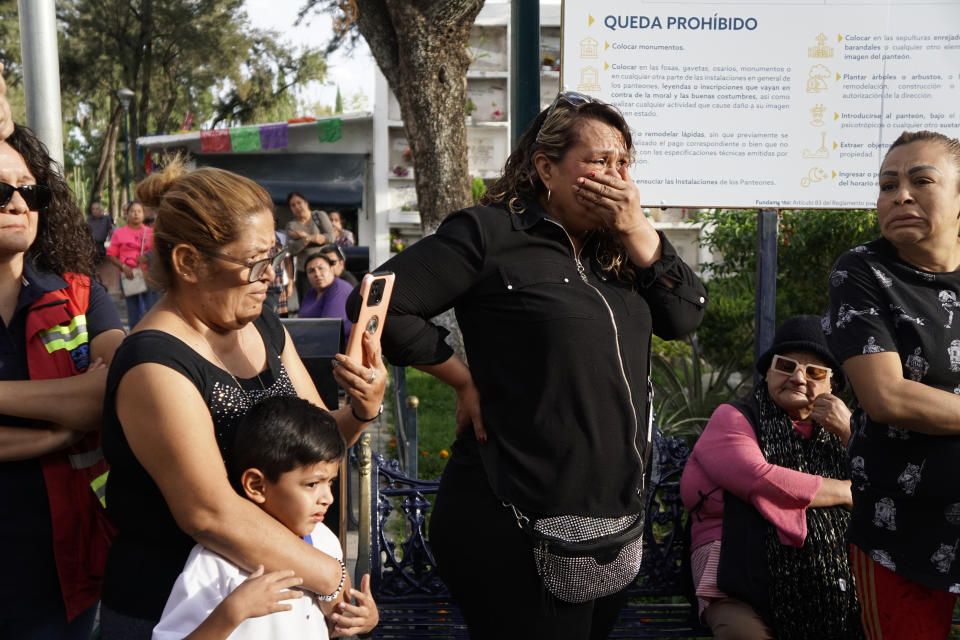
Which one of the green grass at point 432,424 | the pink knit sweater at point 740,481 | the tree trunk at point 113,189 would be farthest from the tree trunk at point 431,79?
the tree trunk at point 113,189

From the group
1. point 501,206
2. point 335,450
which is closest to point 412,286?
point 501,206

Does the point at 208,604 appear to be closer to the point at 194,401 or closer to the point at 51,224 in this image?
the point at 194,401

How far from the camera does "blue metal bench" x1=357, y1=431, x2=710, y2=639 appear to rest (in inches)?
134

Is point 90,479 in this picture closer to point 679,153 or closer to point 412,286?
point 412,286

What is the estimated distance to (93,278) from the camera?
248 cm

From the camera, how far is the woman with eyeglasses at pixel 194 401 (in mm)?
1813

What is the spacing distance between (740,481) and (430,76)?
645 centimetres

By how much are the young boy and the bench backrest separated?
4.34 feet

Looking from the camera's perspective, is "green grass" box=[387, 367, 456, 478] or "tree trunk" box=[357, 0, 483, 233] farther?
"tree trunk" box=[357, 0, 483, 233]

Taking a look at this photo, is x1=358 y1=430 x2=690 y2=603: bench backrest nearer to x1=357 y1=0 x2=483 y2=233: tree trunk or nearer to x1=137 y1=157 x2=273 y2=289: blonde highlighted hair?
x1=137 y1=157 x2=273 y2=289: blonde highlighted hair

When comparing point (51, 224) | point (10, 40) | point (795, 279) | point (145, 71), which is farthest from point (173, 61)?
point (51, 224)

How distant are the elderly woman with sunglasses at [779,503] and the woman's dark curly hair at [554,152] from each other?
3.69 ft

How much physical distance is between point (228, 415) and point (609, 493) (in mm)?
909

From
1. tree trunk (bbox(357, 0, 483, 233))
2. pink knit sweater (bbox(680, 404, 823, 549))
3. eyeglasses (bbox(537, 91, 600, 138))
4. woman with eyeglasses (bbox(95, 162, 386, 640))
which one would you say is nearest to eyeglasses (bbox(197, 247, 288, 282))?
woman with eyeglasses (bbox(95, 162, 386, 640))
